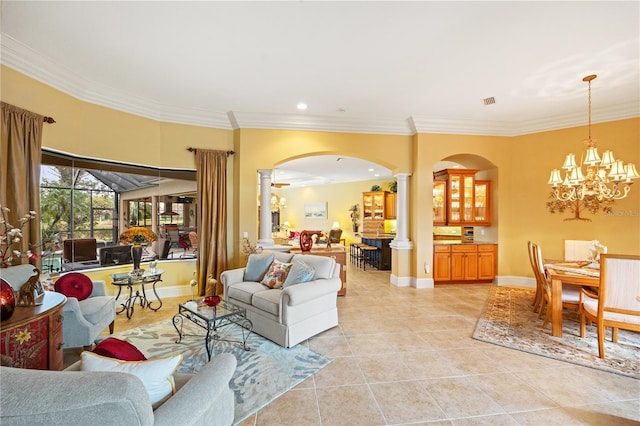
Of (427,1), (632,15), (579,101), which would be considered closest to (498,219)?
(579,101)

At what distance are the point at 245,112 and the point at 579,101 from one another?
18.7 feet

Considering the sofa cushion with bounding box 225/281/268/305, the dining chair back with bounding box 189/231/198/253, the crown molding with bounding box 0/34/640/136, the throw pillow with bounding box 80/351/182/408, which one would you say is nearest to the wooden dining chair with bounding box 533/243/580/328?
the crown molding with bounding box 0/34/640/136

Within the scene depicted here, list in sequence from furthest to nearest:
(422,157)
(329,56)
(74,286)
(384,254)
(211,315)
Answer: (384,254), (422,157), (329,56), (74,286), (211,315)

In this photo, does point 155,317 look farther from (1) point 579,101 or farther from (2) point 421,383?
(1) point 579,101

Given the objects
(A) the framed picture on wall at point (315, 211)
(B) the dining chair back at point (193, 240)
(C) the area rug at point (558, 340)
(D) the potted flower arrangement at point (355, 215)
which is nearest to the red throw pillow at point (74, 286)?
(B) the dining chair back at point (193, 240)

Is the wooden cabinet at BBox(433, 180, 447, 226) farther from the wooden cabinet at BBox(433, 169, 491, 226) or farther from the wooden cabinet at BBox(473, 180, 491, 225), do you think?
the wooden cabinet at BBox(473, 180, 491, 225)

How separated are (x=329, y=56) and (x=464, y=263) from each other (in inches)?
195

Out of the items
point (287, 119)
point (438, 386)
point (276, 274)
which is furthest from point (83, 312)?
point (287, 119)

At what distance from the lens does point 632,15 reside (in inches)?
105

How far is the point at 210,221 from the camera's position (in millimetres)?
5062

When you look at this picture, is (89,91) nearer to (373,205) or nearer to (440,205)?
(440,205)

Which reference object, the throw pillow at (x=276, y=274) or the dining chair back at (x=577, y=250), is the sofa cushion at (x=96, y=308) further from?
the dining chair back at (x=577, y=250)

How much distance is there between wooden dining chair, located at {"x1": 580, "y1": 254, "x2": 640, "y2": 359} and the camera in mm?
2801

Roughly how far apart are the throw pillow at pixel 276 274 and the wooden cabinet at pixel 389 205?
6.93 meters
